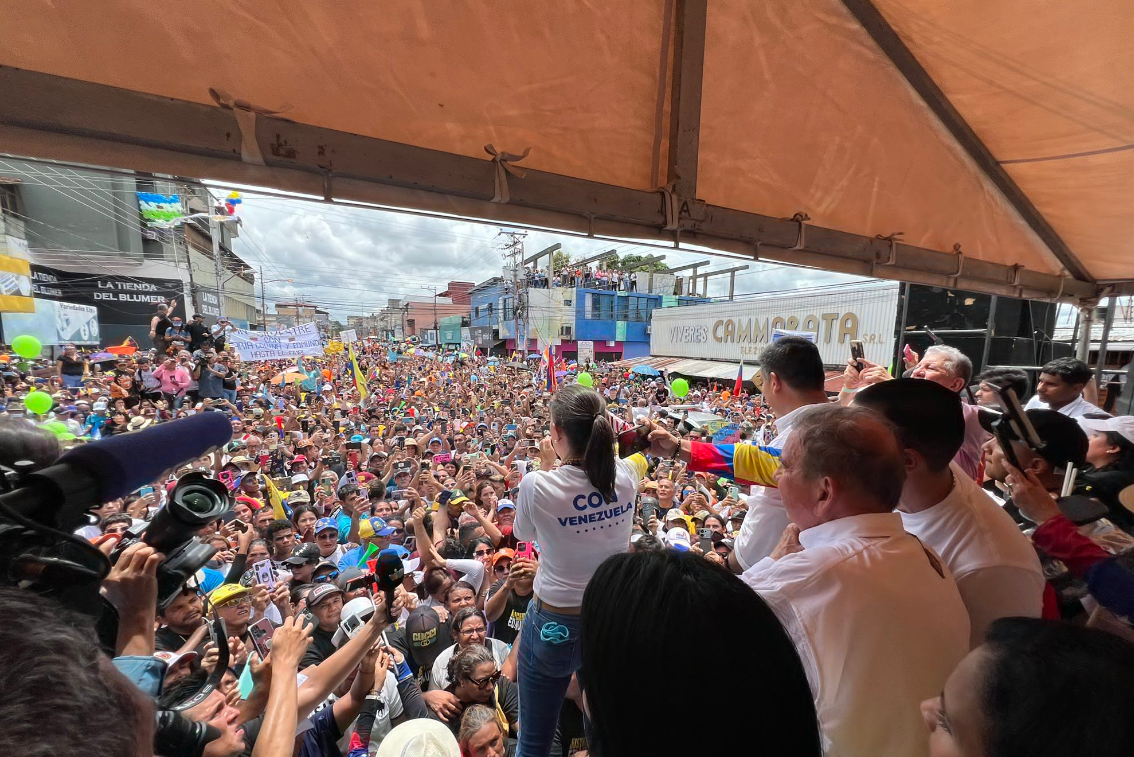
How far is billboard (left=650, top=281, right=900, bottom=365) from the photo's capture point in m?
15.7

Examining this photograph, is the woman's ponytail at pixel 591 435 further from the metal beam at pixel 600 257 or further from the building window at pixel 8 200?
the metal beam at pixel 600 257

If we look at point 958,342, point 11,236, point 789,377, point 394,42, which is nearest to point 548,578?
point 789,377

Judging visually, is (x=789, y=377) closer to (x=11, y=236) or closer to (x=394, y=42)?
(x=394, y=42)

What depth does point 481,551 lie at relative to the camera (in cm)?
435

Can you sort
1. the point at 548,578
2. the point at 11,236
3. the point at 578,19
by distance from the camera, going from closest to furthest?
the point at 578,19 < the point at 548,578 < the point at 11,236

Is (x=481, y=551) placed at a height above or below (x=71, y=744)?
below

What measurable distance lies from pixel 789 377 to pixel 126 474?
224 cm

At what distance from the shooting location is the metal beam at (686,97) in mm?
1503

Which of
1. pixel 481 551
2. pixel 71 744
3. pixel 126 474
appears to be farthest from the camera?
pixel 481 551

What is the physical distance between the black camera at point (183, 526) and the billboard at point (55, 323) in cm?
1871

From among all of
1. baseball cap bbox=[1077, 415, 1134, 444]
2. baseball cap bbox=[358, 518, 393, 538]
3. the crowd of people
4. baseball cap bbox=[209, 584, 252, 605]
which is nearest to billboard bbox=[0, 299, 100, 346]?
baseball cap bbox=[358, 518, 393, 538]

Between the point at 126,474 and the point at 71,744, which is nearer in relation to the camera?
the point at 71,744

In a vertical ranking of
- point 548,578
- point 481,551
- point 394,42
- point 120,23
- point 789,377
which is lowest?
point 481,551

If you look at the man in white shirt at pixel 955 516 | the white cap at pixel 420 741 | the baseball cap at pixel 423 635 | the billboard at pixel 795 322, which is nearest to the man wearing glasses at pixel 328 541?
the baseball cap at pixel 423 635
